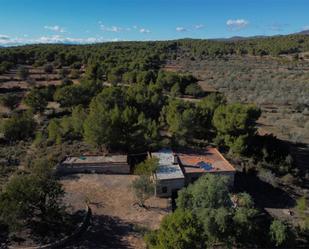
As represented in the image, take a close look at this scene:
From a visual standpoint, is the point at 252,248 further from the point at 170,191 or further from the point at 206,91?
the point at 206,91

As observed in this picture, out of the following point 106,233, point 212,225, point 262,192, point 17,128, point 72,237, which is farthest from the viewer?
point 17,128

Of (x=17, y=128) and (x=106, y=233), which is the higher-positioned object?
(x=17, y=128)

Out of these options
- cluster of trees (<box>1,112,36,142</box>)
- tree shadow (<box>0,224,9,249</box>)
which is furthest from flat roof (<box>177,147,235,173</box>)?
cluster of trees (<box>1,112,36,142</box>)

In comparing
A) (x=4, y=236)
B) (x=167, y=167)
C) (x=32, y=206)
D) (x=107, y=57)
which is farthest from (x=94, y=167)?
(x=107, y=57)

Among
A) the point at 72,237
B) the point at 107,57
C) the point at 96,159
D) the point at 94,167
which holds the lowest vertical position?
the point at 72,237

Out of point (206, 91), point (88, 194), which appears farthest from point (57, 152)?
point (206, 91)

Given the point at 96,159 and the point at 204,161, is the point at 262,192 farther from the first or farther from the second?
the point at 96,159

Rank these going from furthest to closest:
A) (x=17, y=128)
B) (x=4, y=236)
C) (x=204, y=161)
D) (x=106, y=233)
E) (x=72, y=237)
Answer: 1. (x=17, y=128)
2. (x=204, y=161)
3. (x=106, y=233)
4. (x=72, y=237)
5. (x=4, y=236)

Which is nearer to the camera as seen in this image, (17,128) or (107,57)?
(17,128)
